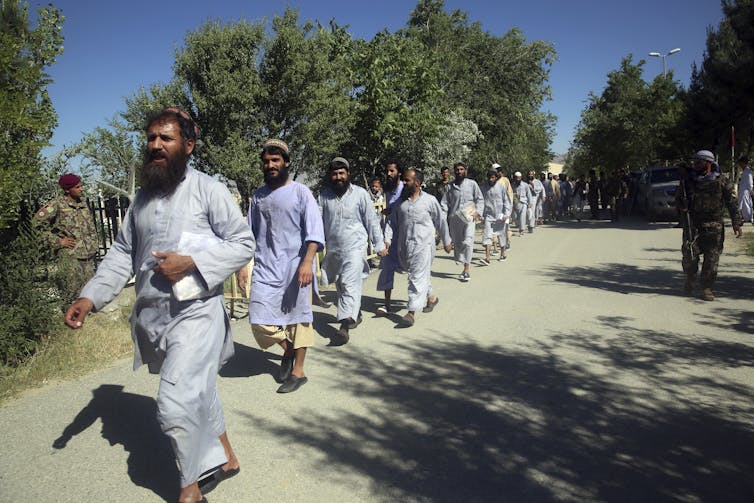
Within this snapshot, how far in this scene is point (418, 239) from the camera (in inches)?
294

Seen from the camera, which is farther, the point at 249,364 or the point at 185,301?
the point at 249,364

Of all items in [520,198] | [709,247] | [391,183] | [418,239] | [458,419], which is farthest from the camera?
[520,198]

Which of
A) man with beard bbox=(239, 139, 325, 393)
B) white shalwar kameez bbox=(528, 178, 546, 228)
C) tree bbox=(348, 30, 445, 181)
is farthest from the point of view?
white shalwar kameez bbox=(528, 178, 546, 228)

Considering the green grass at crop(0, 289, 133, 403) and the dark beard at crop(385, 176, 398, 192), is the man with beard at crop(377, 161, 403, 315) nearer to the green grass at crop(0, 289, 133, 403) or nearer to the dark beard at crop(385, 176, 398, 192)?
the dark beard at crop(385, 176, 398, 192)

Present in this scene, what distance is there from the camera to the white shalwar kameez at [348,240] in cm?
644

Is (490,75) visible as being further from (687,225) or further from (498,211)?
(687,225)

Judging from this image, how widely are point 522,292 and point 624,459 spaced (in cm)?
537

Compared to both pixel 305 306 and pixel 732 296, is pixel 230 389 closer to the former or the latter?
pixel 305 306

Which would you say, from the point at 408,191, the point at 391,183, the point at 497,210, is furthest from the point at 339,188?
the point at 497,210

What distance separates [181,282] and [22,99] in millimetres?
3244

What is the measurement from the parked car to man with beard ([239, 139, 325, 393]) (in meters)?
17.1

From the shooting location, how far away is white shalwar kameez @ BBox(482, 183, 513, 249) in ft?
41.2

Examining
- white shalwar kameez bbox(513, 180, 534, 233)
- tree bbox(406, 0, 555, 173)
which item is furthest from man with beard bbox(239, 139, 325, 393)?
tree bbox(406, 0, 555, 173)

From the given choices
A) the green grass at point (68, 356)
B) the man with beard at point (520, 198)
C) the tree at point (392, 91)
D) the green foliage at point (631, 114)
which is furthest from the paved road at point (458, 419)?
the green foliage at point (631, 114)
